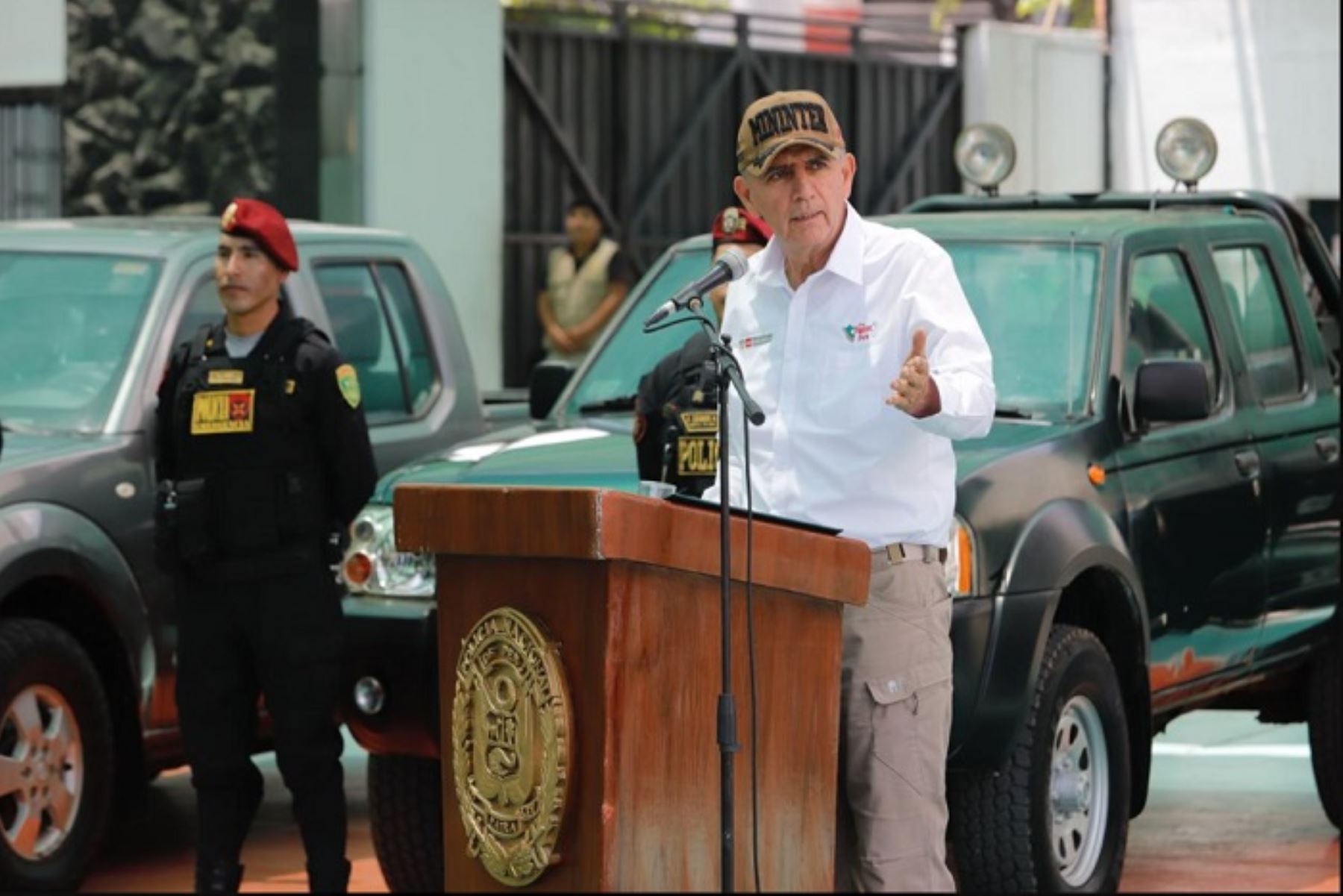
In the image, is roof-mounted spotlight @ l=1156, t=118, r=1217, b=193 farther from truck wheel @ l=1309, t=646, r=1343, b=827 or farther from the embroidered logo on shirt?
the embroidered logo on shirt

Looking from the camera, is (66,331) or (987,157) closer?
(66,331)

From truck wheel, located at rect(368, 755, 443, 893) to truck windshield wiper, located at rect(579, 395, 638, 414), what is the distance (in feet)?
4.01

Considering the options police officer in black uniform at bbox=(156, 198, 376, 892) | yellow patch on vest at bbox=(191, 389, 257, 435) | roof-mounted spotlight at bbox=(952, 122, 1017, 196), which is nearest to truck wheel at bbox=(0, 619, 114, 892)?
police officer in black uniform at bbox=(156, 198, 376, 892)

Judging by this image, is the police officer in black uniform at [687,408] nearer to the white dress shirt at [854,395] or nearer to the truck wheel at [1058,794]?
the truck wheel at [1058,794]

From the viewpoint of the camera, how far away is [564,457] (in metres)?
8.04

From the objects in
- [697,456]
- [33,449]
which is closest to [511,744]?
[697,456]

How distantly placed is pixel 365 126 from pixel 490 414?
6356 millimetres

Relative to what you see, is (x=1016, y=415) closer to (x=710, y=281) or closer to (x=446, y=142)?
(x=710, y=281)

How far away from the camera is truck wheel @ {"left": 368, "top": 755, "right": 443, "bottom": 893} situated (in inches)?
321

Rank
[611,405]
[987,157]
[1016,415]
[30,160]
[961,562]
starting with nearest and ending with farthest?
[961,562], [1016,415], [611,405], [987,157], [30,160]

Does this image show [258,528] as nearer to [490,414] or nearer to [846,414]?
[846,414]

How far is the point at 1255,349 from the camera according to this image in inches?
367

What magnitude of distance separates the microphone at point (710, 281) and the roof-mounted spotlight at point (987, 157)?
4858mm

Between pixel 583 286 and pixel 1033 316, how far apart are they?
347 inches
